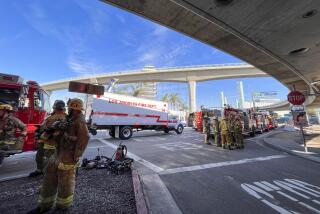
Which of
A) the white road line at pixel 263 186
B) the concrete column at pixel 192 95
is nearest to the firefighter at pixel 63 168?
the white road line at pixel 263 186

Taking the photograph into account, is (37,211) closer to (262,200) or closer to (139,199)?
(139,199)

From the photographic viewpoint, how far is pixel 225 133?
9.77 metres

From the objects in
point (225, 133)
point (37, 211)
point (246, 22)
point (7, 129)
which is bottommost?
point (37, 211)

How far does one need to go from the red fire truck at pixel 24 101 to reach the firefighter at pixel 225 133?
836cm

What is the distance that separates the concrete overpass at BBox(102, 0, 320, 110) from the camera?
4.86 m

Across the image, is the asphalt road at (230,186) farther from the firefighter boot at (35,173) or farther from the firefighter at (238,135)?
the firefighter at (238,135)

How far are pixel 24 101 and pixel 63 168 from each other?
4.76m

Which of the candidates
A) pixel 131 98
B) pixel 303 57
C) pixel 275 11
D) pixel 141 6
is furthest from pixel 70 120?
pixel 131 98

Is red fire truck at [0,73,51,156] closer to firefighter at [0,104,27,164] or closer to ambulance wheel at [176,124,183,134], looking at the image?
firefighter at [0,104,27,164]

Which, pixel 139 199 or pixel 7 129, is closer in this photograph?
pixel 139 199

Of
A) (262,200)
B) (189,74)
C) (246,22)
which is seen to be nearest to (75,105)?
(262,200)

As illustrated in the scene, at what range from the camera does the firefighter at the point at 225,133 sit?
9.63m

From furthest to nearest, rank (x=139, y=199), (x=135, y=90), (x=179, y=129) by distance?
(x=135, y=90), (x=179, y=129), (x=139, y=199)

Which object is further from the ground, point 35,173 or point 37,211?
point 35,173
